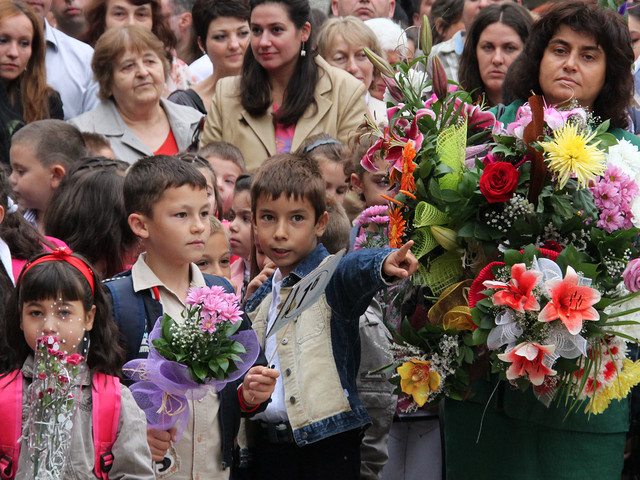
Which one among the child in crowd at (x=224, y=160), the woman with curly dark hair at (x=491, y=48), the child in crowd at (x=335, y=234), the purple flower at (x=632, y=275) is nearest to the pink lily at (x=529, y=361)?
the purple flower at (x=632, y=275)

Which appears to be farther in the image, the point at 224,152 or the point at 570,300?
the point at 224,152

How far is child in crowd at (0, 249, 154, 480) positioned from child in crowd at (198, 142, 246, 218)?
2636 millimetres

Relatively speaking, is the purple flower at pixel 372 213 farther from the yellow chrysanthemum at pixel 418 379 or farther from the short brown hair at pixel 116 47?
the short brown hair at pixel 116 47

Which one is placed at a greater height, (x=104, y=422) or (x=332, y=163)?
(x=332, y=163)

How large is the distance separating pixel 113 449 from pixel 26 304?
55 centimetres

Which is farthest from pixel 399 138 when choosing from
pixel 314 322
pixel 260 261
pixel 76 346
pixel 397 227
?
pixel 76 346

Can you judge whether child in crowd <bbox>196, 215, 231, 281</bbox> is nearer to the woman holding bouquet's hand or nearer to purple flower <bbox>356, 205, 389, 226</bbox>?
purple flower <bbox>356, 205, 389, 226</bbox>

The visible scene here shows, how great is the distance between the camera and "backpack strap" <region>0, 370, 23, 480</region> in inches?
129

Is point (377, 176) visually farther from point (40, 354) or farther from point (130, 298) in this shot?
point (40, 354)

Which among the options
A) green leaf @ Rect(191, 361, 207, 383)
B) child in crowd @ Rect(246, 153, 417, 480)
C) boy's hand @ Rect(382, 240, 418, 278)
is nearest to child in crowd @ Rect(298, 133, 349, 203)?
child in crowd @ Rect(246, 153, 417, 480)

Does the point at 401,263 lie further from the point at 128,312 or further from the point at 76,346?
the point at 76,346

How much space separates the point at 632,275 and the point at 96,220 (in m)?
2.15

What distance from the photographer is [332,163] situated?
5734 mm

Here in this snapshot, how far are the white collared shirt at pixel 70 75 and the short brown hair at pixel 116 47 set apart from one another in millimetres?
758
